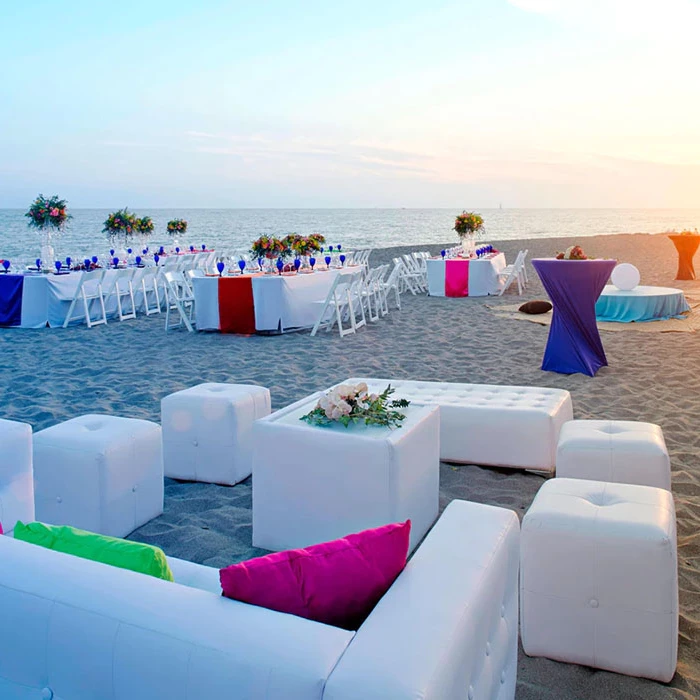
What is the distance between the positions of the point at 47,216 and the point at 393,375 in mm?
5737

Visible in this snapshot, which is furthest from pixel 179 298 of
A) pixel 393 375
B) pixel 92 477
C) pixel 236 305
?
pixel 92 477

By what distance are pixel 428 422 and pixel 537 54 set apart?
1151 cm

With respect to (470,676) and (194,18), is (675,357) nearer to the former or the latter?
(470,676)

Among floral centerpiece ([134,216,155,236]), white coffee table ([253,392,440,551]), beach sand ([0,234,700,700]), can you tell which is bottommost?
beach sand ([0,234,700,700])

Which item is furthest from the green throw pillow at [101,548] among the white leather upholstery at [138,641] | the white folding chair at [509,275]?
the white folding chair at [509,275]

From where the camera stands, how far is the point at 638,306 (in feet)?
29.9

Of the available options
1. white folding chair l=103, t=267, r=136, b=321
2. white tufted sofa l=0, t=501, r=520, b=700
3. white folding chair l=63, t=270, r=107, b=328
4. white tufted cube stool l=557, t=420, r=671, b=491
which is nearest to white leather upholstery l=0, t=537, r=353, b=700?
white tufted sofa l=0, t=501, r=520, b=700

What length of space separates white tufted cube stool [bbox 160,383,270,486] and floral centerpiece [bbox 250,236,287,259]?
4.89m

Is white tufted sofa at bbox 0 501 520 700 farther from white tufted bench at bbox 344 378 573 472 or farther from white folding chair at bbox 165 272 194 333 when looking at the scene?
white folding chair at bbox 165 272 194 333

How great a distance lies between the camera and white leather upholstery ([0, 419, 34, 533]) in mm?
2453

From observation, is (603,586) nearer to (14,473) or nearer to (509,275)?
(14,473)

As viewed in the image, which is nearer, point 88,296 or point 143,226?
point 88,296

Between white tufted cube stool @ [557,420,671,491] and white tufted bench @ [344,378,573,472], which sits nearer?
white tufted cube stool @ [557,420,671,491]

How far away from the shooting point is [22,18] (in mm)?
12695
